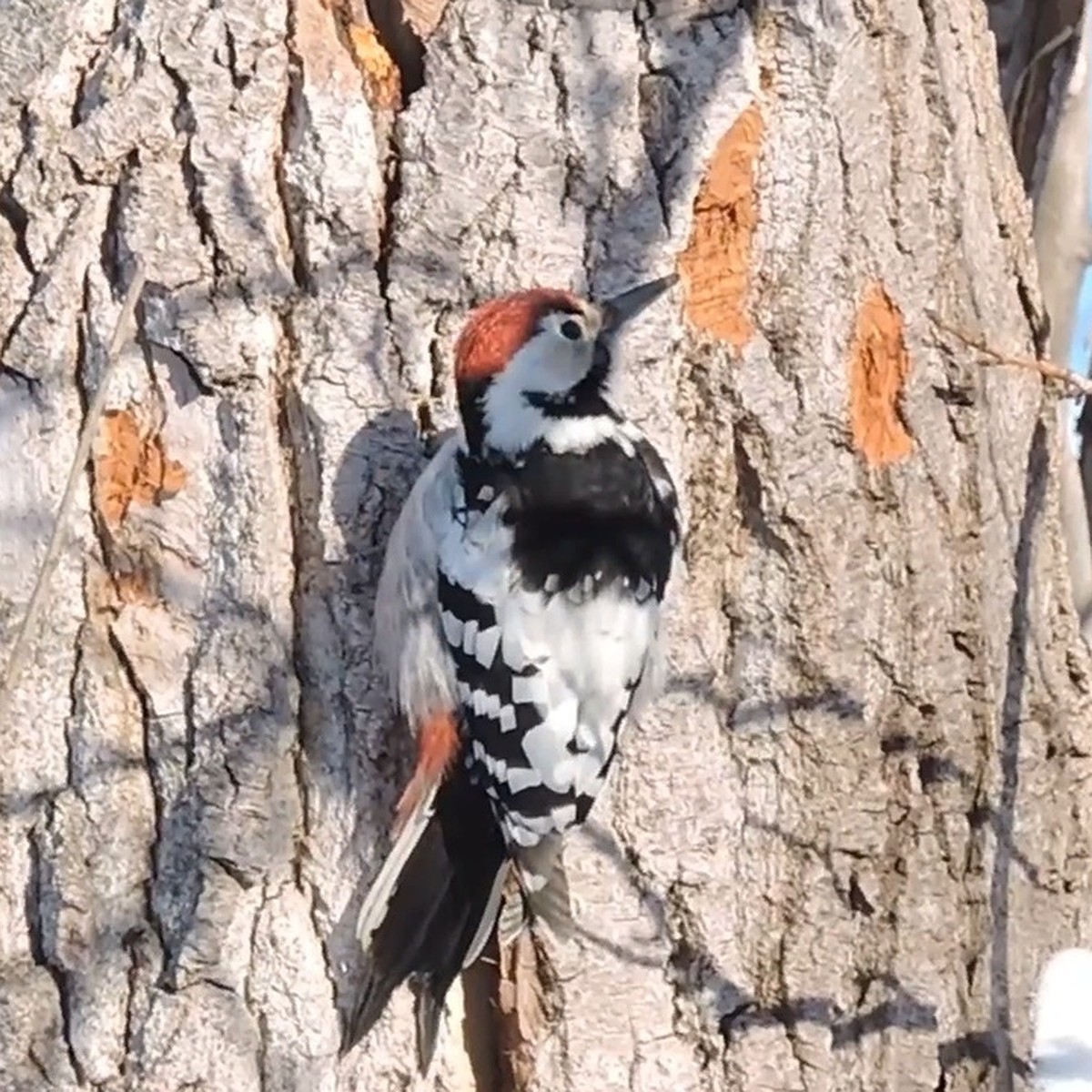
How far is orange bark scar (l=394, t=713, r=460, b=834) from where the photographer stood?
211 centimetres

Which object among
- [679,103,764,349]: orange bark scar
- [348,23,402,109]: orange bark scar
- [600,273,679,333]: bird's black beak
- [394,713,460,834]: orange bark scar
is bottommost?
[394,713,460,834]: orange bark scar

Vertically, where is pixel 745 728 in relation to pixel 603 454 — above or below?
below

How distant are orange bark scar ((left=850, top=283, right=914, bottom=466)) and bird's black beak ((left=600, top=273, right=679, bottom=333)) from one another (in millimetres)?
275

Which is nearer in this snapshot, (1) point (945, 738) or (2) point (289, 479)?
(2) point (289, 479)

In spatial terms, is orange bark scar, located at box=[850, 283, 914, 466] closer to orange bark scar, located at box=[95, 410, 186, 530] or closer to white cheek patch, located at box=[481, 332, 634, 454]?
white cheek patch, located at box=[481, 332, 634, 454]

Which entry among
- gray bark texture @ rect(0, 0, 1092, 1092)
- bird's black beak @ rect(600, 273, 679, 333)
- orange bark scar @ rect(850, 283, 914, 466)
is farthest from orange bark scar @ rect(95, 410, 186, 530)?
orange bark scar @ rect(850, 283, 914, 466)

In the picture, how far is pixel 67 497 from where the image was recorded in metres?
2.00

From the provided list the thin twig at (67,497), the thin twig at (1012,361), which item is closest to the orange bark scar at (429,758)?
the thin twig at (67,497)

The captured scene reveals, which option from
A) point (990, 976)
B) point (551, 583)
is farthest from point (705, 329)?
point (990, 976)

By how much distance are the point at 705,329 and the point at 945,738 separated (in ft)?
1.90

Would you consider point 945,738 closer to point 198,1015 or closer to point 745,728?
point 745,728

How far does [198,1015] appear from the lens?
2078mm

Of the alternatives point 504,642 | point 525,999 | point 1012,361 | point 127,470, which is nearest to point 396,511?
point 504,642

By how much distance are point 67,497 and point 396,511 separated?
1.18 feet
